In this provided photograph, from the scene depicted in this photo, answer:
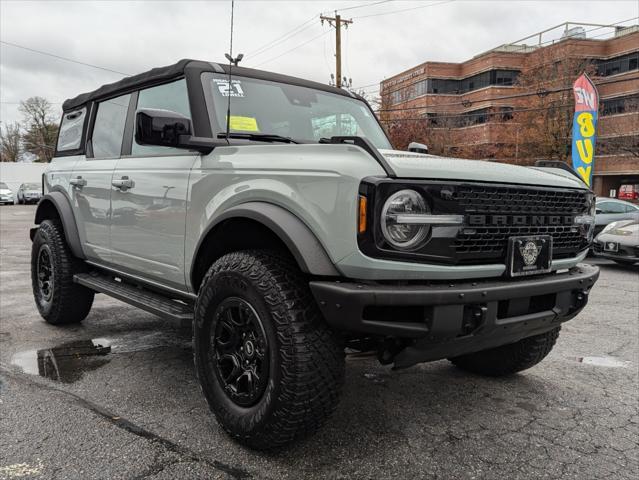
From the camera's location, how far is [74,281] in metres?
4.43

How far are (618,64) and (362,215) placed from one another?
4754 cm

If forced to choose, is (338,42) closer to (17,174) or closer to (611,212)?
(611,212)

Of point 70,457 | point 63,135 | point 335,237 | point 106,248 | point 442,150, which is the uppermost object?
point 442,150

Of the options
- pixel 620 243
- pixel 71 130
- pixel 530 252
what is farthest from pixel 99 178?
pixel 620 243

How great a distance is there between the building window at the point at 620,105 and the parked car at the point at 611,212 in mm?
26094

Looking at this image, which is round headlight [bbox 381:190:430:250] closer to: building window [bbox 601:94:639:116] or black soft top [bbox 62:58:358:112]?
black soft top [bbox 62:58:358:112]

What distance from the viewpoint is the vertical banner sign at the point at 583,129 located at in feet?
46.5

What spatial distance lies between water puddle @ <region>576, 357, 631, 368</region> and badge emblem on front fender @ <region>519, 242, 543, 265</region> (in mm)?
2060

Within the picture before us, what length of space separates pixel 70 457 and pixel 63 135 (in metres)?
3.71

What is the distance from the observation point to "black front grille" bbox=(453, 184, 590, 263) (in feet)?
7.44

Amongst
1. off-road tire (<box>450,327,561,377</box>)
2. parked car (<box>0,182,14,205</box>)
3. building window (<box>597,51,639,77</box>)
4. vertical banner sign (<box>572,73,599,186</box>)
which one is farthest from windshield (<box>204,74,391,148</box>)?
building window (<box>597,51,639,77</box>)

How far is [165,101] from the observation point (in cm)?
353

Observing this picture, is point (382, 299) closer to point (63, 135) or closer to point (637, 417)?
point (637, 417)

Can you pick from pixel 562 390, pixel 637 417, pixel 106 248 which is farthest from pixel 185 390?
pixel 637 417
